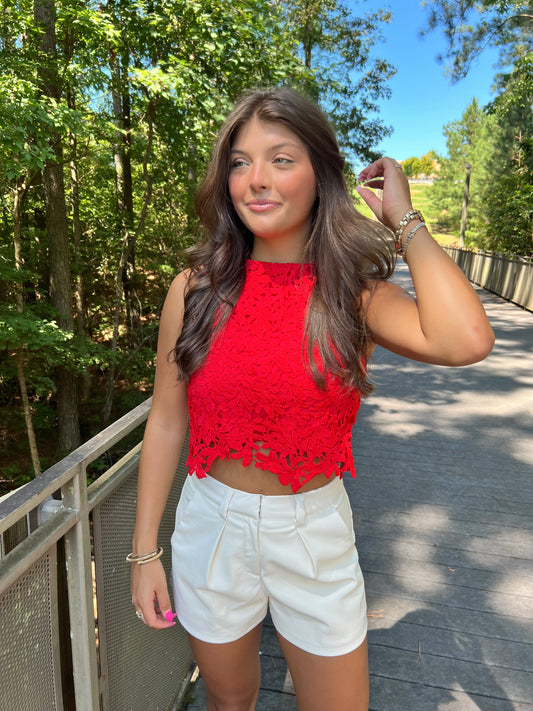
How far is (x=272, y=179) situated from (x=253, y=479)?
2.49 ft

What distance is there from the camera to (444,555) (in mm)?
3146

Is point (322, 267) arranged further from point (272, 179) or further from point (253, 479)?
point (253, 479)

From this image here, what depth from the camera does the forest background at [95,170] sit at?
4.95 meters

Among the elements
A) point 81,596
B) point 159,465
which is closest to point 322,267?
point 159,465

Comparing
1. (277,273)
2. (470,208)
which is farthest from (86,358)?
(470,208)

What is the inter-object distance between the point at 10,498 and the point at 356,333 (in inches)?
33.3

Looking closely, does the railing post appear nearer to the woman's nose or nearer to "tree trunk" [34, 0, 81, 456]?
the woman's nose

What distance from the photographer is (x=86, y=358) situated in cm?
588

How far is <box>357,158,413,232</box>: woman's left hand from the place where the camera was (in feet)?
4.38

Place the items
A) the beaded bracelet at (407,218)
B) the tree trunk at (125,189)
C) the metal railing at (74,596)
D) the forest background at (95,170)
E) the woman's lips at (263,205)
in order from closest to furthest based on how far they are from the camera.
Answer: the metal railing at (74,596) → the beaded bracelet at (407,218) → the woman's lips at (263,205) → the forest background at (95,170) → the tree trunk at (125,189)

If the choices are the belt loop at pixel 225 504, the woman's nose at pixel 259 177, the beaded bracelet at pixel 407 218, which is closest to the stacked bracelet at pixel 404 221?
the beaded bracelet at pixel 407 218

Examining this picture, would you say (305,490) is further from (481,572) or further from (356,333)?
(481,572)

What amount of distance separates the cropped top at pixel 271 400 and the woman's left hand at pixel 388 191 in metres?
0.24

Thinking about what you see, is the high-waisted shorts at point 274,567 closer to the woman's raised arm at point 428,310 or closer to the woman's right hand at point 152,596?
the woman's right hand at point 152,596
